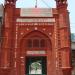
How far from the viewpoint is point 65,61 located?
32656 millimetres

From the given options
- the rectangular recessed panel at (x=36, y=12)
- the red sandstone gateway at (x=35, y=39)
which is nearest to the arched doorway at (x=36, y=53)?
the red sandstone gateway at (x=35, y=39)

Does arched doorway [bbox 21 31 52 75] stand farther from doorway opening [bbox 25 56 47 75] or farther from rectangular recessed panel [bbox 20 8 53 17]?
rectangular recessed panel [bbox 20 8 53 17]

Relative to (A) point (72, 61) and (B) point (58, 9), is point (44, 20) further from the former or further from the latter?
(A) point (72, 61)

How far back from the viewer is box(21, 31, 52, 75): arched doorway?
111 ft

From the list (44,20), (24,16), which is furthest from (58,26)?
(24,16)

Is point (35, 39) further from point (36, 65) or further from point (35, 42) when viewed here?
point (36, 65)

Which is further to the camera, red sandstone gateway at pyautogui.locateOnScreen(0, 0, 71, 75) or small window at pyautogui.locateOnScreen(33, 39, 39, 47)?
small window at pyautogui.locateOnScreen(33, 39, 39, 47)

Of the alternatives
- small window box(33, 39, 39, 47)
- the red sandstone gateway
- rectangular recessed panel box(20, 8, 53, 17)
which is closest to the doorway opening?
the red sandstone gateway

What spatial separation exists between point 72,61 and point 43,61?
371 centimetres

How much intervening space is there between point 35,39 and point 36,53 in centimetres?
169

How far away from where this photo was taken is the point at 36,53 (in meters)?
34.0

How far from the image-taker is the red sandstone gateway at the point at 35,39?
33.4m

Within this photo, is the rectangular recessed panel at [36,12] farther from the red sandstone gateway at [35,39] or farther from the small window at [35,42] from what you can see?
the small window at [35,42]

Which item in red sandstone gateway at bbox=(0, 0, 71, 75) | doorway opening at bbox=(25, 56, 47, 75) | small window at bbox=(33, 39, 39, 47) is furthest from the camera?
small window at bbox=(33, 39, 39, 47)
